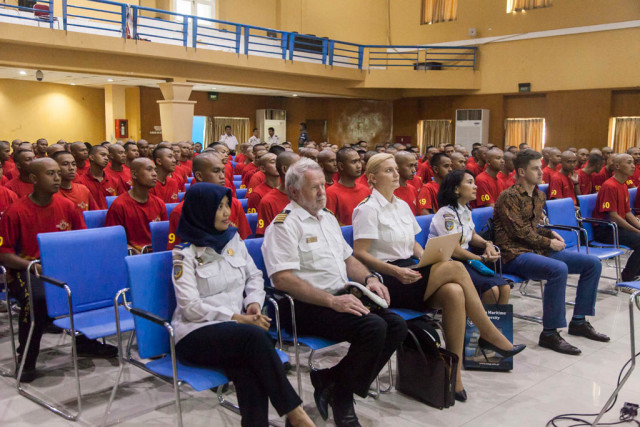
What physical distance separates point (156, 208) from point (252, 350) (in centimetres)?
231

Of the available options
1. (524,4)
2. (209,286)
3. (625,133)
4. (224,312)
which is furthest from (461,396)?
(524,4)

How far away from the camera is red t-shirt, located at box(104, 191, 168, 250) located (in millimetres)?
4570

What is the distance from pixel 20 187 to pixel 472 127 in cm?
1466

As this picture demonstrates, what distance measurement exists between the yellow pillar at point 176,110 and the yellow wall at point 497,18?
8.57 metres

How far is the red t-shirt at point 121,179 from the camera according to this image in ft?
21.7

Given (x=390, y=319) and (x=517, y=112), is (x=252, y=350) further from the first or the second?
(x=517, y=112)

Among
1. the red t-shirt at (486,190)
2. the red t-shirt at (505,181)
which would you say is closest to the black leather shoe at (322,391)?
the red t-shirt at (486,190)

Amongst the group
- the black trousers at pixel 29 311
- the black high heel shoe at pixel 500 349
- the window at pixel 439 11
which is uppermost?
the window at pixel 439 11

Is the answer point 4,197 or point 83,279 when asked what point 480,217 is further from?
point 4,197

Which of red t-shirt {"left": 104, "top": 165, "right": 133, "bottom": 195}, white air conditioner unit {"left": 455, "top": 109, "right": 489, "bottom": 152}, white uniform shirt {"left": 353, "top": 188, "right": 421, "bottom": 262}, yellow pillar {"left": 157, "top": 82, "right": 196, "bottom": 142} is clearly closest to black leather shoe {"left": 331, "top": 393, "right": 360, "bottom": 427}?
white uniform shirt {"left": 353, "top": 188, "right": 421, "bottom": 262}

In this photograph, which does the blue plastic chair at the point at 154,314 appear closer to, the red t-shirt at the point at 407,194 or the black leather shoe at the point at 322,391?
the black leather shoe at the point at 322,391

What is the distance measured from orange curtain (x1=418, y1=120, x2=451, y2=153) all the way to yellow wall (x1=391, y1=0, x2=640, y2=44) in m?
2.56

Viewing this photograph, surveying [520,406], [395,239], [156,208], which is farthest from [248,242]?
[520,406]

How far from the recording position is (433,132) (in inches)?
786
